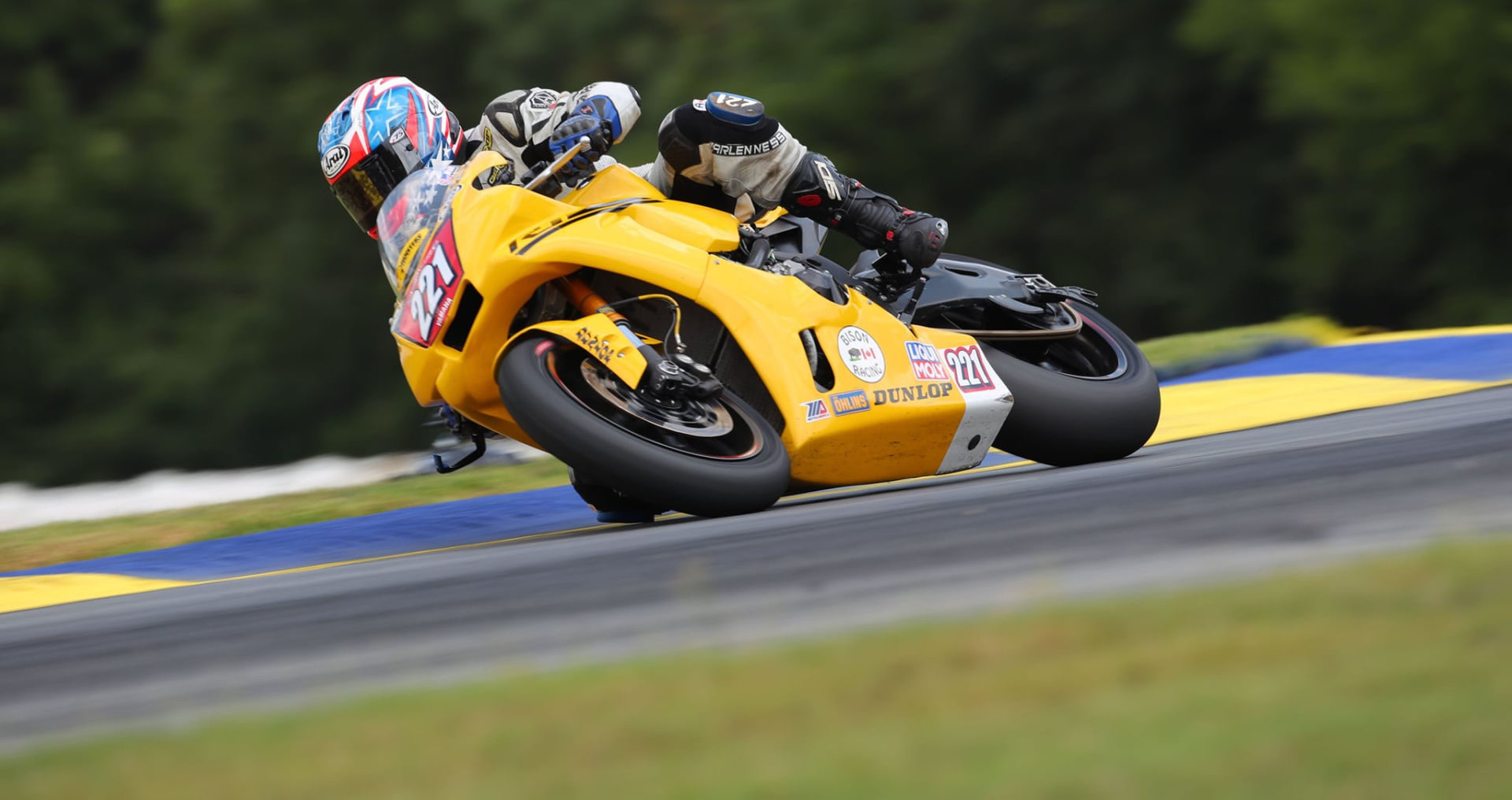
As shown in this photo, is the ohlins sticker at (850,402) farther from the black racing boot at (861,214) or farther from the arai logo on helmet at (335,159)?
the arai logo on helmet at (335,159)

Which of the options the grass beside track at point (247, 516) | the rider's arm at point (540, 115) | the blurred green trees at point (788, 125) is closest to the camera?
the rider's arm at point (540, 115)

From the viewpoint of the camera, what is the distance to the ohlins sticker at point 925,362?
5969mm

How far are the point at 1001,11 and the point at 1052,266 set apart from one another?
3.32m

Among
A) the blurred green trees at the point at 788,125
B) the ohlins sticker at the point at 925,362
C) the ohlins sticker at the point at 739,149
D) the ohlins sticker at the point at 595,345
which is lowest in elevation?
the blurred green trees at the point at 788,125

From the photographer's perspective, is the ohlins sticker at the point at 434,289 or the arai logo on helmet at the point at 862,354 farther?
the ohlins sticker at the point at 434,289

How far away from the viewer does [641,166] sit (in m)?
6.46

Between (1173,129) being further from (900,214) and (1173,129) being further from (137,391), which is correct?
(137,391)

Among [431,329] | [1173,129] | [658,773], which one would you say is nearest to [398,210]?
[431,329]

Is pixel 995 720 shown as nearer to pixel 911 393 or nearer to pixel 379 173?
pixel 911 393

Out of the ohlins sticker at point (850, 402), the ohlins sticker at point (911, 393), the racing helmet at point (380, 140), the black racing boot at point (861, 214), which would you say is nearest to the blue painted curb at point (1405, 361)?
the black racing boot at point (861, 214)

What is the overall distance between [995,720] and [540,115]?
4406mm

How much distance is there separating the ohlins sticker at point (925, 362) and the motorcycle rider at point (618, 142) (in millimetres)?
425

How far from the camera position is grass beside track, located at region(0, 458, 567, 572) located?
7.79 m

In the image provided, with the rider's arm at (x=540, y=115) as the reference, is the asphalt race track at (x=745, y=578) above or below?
below
